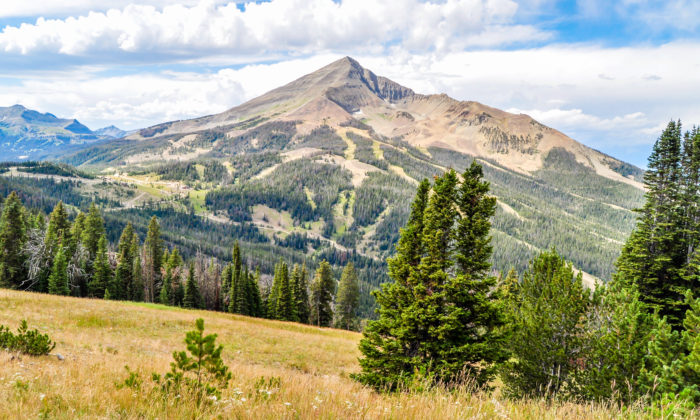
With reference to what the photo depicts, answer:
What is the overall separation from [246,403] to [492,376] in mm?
10935

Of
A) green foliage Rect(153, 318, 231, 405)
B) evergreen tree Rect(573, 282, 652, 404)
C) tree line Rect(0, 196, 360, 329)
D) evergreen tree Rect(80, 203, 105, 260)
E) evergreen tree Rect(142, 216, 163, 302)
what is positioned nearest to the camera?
green foliage Rect(153, 318, 231, 405)

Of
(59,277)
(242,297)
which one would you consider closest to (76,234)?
(59,277)

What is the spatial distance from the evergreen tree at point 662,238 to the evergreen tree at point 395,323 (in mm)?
17368

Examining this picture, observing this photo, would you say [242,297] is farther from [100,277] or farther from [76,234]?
[76,234]

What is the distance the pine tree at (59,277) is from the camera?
42.8 meters

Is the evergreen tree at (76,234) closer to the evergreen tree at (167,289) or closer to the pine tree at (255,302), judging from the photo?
the evergreen tree at (167,289)

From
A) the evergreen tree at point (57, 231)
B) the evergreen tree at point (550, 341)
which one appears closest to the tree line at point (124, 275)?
the evergreen tree at point (57, 231)

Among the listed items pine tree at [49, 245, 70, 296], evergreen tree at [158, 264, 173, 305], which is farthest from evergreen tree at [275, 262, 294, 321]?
pine tree at [49, 245, 70, 296]

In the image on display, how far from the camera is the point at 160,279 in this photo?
2491 inches

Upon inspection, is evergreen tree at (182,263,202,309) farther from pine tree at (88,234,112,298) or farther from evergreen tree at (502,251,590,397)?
evergreen tree at (502,251,590,397)

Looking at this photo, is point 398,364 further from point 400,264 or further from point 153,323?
point 153,323

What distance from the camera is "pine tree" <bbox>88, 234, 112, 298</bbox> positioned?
163ft

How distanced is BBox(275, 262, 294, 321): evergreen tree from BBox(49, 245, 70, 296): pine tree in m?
27.5

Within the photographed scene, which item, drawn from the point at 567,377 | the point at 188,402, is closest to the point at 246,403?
the point at 188,402
